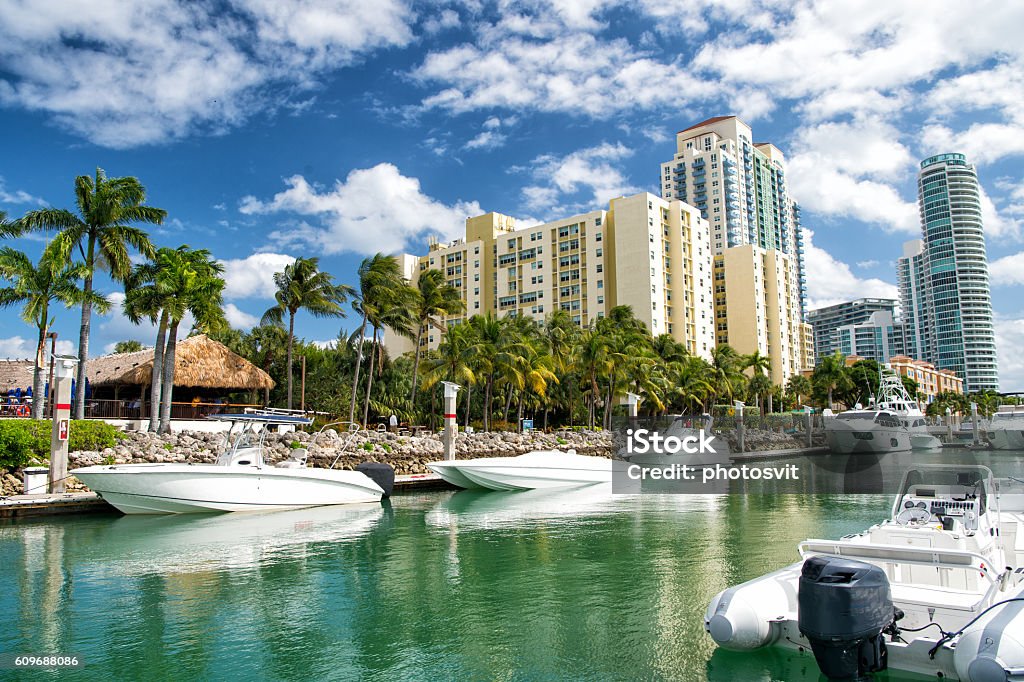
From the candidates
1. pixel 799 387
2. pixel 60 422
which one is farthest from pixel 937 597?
pixel 799 387

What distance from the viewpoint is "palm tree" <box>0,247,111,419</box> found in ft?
88.4

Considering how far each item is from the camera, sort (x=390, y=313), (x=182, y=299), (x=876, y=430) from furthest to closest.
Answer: (x=876, y=430) < (x=390, y=313) < (x=182, y=299)

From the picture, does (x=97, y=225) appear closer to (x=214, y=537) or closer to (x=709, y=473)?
(x=214, y=537)

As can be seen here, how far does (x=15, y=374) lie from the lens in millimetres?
37469

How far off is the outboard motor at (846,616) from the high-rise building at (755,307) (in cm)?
8395

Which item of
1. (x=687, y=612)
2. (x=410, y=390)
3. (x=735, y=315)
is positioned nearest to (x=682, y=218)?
(x=735, y=315)

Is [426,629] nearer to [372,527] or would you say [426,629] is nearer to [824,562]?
[824,562]

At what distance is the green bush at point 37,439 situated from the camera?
2192cm

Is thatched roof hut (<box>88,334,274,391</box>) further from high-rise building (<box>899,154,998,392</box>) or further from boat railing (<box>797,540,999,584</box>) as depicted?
high-rise building (<box>899,154,998,392</box>)

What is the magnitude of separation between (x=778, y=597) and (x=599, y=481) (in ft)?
81.7

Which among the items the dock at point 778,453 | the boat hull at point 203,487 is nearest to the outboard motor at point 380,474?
the boat hull at point 203,487

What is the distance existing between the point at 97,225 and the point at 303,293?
11988 millimetres

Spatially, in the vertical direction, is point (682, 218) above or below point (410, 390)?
above

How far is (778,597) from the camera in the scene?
782 cm
